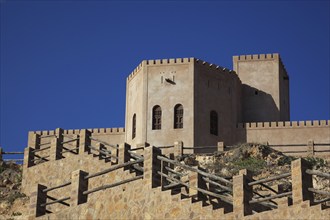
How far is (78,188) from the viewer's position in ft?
88.0

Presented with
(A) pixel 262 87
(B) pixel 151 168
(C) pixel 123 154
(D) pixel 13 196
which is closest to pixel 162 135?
(A) pixel 262 87

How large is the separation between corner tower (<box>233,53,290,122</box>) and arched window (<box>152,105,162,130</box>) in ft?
18.1

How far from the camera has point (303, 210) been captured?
21078 mm

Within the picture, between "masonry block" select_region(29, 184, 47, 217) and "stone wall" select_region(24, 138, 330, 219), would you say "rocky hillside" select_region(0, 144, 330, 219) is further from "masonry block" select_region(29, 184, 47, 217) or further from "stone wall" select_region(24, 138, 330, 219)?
"masonry block" select_region(29, 184, 47, 217)

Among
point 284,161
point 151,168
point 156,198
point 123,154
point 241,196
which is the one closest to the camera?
point 241,196

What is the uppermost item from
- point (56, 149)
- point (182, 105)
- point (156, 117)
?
point (182, 105)

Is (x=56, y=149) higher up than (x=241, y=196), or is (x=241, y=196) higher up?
(x=56, y=149)

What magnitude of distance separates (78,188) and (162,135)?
19221 mm

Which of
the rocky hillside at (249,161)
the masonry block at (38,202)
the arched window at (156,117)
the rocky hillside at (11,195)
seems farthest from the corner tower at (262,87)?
the masonry block at (38,202)

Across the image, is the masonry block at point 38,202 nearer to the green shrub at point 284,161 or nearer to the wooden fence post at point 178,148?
the green shrub at point 284,161

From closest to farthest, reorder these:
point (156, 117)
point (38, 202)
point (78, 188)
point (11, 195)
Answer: point (78, 188), point (38, 202), point (11, 195), point (156, 117)

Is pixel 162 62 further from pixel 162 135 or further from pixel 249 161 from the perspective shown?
pixel 249 161

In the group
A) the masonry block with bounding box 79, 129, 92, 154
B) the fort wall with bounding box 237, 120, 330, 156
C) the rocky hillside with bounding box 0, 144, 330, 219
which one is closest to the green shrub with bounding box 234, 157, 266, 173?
the rocky hillside with bounding box 0, 144, 330, 219

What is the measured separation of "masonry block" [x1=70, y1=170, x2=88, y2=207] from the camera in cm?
2684
